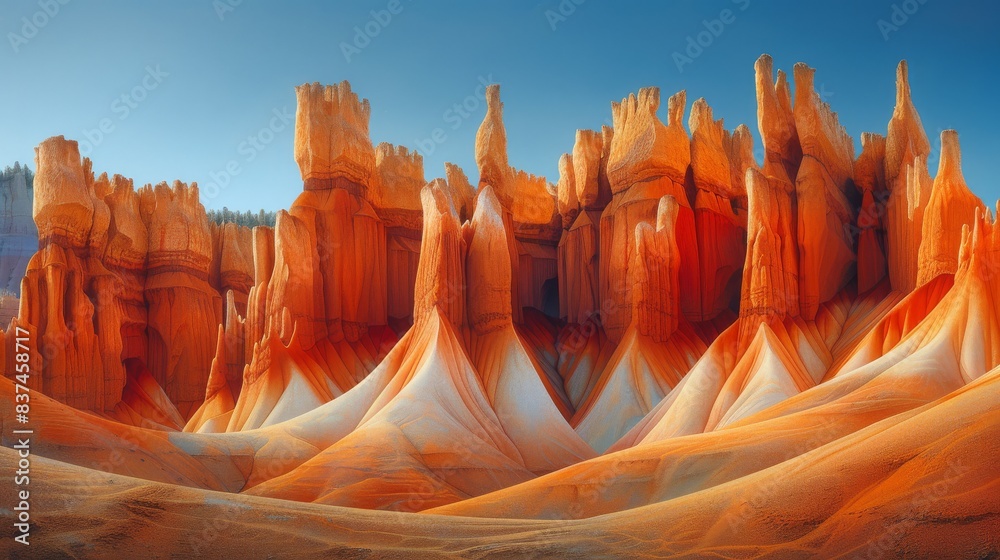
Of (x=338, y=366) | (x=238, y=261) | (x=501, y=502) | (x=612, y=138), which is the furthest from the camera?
(x=238, y=261)

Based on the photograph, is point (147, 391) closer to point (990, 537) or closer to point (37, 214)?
point (37, 214)

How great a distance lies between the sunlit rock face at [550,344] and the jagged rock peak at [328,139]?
4.5 inches

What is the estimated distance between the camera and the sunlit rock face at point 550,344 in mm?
11578

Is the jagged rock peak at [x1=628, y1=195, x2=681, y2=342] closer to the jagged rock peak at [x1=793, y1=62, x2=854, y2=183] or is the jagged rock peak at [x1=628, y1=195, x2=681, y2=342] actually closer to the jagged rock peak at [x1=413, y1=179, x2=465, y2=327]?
the jagged rock peak at [x1=793, y1=62, x2=854, y2=183]

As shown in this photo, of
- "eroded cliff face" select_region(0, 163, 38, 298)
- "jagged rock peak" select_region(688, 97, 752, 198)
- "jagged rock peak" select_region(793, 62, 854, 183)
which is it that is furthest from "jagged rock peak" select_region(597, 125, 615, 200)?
"eroded cliff face" select_region(0, 163, 38, 298)

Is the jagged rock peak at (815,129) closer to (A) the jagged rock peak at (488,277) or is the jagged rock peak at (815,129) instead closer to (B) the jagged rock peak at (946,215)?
(B) the jagged rock peak at (946,215)

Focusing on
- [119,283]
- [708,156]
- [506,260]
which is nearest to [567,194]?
[708,156]

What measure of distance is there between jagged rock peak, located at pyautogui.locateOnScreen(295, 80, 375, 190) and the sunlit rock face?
0.11 m

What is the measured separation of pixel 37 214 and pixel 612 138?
22632 mm

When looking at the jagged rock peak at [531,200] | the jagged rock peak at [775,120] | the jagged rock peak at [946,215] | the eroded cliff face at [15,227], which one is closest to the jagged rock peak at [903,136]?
the jagged rock peak at [775,120]

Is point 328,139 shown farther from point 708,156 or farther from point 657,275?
point 708,156

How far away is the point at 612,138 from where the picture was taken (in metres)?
39.8

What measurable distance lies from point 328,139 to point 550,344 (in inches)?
457

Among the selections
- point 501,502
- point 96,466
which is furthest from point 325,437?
point 501,502
